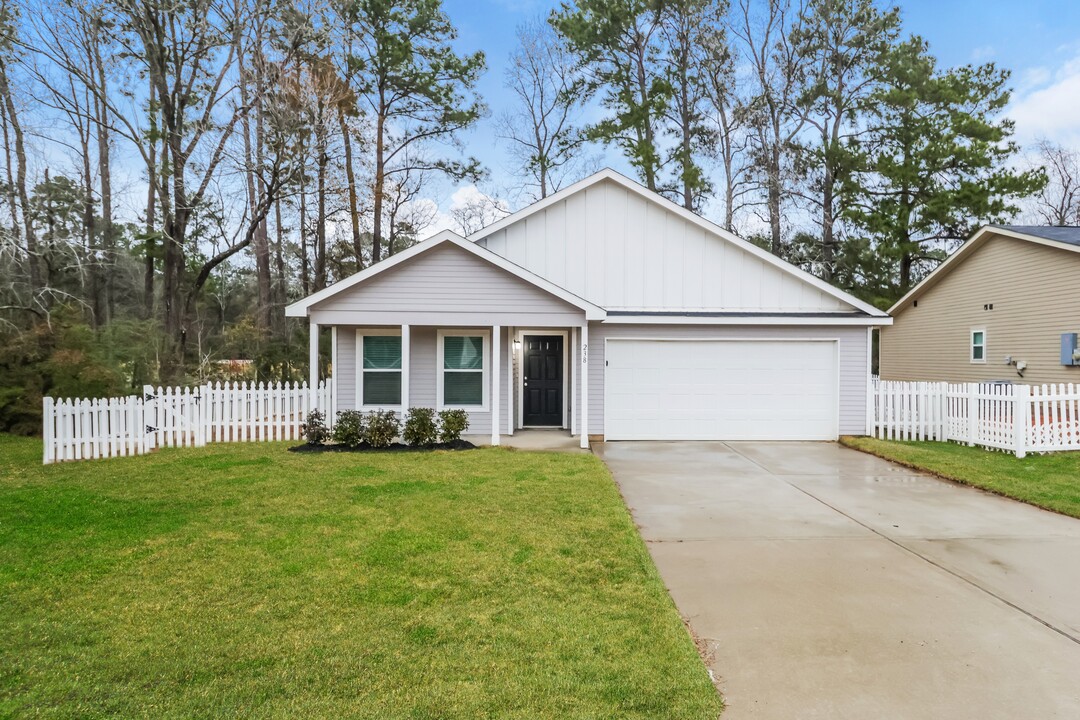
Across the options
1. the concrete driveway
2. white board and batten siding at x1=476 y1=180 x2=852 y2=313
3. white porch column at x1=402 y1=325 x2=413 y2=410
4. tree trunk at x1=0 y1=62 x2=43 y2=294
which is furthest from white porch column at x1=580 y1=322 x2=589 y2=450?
tree trunk at x1=0 y1=62 x2=43 y2=294

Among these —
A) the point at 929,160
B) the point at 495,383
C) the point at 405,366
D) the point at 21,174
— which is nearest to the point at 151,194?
the point at 21,174

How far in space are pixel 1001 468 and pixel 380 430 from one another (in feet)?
30.8

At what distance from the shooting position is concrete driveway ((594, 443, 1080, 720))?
2777mm

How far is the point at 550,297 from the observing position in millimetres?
10094

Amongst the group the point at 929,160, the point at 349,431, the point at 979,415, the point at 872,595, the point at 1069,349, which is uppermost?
the point at 929,160

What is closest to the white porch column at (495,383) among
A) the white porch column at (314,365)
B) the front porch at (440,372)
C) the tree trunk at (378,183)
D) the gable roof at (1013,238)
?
the front porch at (440,372)

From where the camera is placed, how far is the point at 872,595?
388 cm

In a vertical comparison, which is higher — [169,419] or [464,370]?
[464,370]

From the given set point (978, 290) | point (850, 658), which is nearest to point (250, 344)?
point (850, 658)

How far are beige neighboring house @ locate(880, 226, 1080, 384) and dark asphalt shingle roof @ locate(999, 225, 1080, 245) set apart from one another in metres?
0.02

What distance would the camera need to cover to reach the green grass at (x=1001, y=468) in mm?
6518

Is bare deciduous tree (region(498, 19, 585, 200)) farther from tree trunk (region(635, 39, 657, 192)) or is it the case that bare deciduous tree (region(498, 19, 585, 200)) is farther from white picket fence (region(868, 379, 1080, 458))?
white picket fence (region(868, 379, 1080, 458))

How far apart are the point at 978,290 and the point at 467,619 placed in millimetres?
17987

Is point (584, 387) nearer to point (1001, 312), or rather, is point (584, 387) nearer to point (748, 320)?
point (748, 320)
